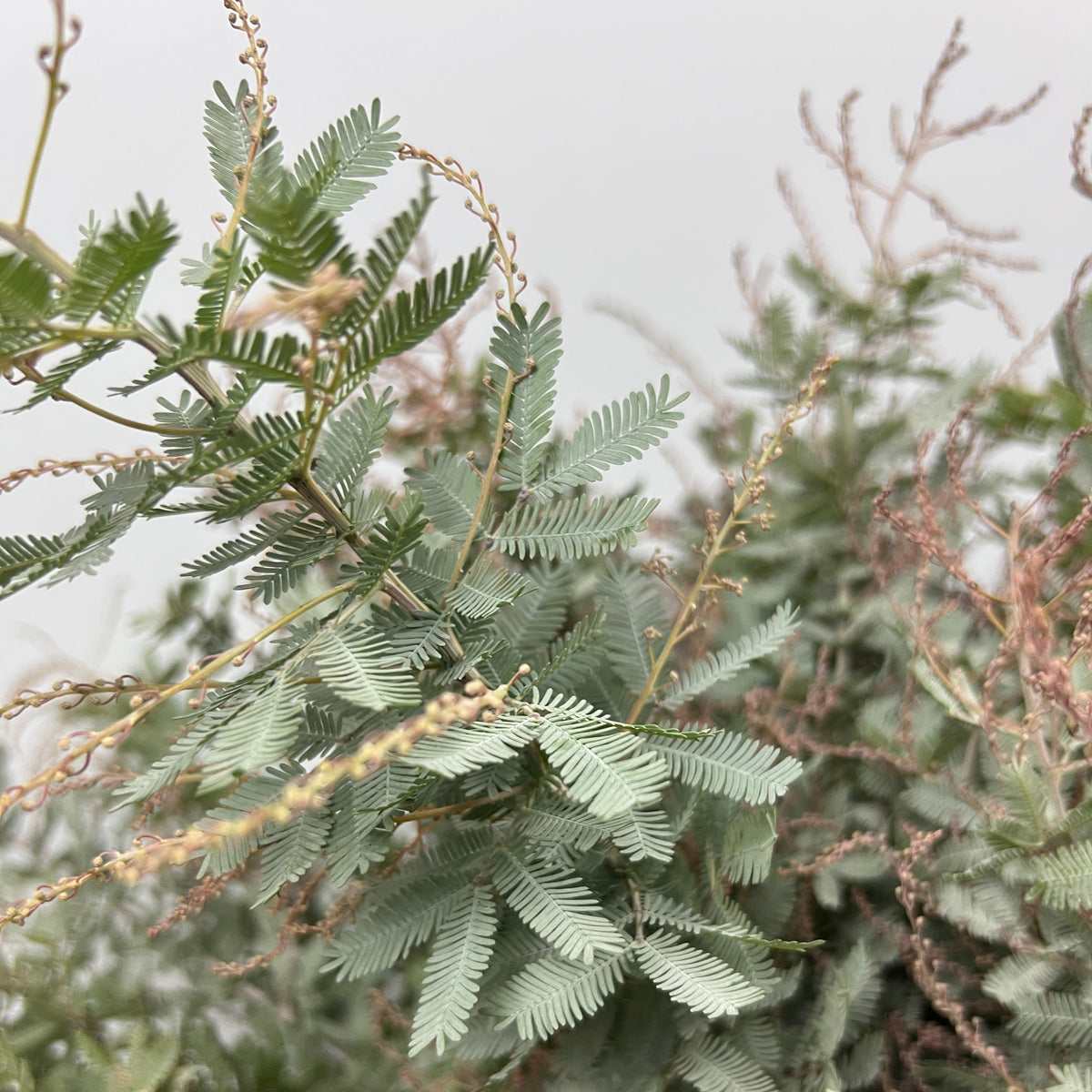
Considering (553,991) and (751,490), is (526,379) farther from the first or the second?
(553,991)

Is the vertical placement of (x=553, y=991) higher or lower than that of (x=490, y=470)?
lower

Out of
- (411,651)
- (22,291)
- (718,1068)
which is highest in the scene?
(22,291)

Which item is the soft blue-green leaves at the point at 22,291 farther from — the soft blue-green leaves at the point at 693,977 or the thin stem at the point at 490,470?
the soft blue-green leaves at the point at 693,977

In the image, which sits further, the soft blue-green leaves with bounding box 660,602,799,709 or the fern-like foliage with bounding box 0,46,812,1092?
the soft blue-green leaves with bounding box 660,602,799,709

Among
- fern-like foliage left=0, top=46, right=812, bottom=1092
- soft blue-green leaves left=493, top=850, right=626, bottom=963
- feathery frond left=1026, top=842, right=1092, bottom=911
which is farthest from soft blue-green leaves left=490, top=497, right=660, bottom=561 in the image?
feathery frond left=1026, top=842, right=1092, bottom=911

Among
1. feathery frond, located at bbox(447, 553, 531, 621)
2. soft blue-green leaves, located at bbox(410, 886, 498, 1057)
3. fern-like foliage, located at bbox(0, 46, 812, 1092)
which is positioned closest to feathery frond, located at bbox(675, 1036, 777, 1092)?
fern-like foliage, located at bbox(0, 46, 812, 1092)

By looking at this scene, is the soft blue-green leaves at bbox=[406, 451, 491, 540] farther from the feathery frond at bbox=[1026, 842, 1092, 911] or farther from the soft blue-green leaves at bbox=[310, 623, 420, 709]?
the feathery frond at bbox=[1026, 842, 1092, 911]

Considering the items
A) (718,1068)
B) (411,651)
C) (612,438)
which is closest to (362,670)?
(411,651)

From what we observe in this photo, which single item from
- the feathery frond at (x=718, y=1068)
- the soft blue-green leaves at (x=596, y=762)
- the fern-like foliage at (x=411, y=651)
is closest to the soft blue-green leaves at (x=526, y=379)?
the fern-like foliage at (x=411, y=651)

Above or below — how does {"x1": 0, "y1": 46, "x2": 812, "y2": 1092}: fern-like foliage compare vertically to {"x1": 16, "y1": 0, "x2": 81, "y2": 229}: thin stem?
below

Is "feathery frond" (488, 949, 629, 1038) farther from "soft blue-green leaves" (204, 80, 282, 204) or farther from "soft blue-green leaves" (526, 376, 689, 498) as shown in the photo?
"soft blue-green leaves" (204, 80, 282, 204)

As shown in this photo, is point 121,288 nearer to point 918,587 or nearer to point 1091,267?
point 918,587

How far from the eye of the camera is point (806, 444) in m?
0.69

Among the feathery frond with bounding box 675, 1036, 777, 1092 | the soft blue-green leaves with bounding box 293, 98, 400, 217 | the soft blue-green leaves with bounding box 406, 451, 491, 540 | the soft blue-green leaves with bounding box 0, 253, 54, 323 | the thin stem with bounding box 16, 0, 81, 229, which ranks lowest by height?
the feathery frond with bounding box 675, 1036, 777, 1092
